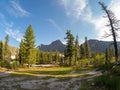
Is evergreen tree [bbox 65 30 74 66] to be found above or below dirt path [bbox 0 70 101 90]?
above

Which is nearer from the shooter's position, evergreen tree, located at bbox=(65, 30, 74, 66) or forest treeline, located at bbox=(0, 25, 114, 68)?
forest treeline, located at bbox=(0, 25, 114, 68)

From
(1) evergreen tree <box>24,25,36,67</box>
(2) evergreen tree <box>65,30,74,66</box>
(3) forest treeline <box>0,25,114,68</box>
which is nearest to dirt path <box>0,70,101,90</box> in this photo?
(3) forest treeline <box>0,25,114,68</box>

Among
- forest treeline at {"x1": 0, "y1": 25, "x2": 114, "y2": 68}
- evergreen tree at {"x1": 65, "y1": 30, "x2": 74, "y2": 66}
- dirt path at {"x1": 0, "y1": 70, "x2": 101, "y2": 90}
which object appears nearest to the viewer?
dirt path at {"x1": 0, "y1": 70, "x2": 101, "y2": 90}

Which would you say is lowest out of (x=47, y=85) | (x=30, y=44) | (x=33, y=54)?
(x=47, y=85)

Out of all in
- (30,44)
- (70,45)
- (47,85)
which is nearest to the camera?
(47,85)

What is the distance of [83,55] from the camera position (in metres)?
104

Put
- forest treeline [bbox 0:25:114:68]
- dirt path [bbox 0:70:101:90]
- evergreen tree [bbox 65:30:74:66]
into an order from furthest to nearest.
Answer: evergreen tree [bbox 65:30:74:66] < forest treeline [bbox 0:25:114:68] < dirt path [bbox 0:70:101:90]

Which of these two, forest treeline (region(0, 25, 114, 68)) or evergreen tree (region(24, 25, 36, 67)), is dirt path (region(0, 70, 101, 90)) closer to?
forest treeline (region(0, 25, 114, 68))

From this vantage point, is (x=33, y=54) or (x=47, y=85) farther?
(x=33, y=54)

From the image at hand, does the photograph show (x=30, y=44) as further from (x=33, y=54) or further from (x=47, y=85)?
(x=47, y=85)

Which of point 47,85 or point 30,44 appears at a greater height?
point 30,44

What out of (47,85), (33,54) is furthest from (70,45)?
(47,85)

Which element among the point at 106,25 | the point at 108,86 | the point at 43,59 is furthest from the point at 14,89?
the point at 43,59

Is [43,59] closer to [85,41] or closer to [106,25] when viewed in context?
[85,41]
